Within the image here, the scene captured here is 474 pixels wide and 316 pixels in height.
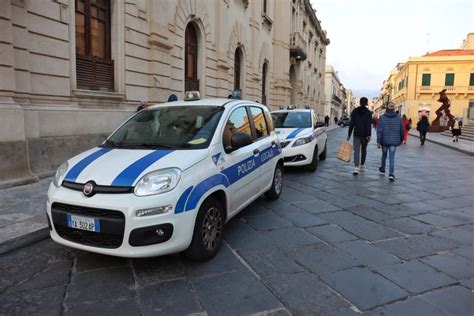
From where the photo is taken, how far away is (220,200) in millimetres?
3938

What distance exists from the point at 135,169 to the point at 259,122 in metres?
2.55

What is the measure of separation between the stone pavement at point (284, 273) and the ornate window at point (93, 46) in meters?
5.92

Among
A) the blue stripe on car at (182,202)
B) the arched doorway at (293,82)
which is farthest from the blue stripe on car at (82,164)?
the arched doorway at (293,82)

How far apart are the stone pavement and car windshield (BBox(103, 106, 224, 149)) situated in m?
1.22

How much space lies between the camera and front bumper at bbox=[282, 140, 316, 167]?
8656mm

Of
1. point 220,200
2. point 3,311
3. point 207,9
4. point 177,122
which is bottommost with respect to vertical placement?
point 3,311

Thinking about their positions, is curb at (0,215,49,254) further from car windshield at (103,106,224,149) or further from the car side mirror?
the car side mirror

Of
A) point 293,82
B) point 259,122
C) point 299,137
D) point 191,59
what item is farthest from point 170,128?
point 293,82

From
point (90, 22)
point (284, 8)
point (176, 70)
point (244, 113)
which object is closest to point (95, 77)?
point (90, 22)

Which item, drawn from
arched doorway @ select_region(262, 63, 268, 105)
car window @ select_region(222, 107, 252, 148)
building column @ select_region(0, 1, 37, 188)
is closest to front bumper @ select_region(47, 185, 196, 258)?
car window @ select_region(222, 107, 252, 148)

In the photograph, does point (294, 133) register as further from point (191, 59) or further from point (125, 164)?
point (191, 59)

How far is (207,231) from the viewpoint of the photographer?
3.66 metres

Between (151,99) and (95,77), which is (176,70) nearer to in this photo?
(151,99)

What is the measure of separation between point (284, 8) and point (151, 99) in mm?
18782
